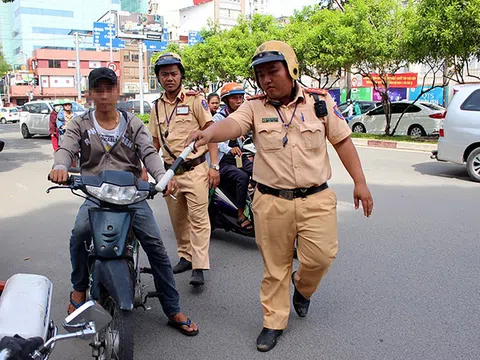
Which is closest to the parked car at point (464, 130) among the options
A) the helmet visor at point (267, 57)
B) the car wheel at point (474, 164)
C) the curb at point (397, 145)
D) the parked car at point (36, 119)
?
the car wheel at point (474, 164)

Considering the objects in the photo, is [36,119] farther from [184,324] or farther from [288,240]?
[288,240]

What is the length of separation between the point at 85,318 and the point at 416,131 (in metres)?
17.3

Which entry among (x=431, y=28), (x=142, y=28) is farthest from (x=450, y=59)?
(x=142, y=28)

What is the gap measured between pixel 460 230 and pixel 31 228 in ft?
16.8

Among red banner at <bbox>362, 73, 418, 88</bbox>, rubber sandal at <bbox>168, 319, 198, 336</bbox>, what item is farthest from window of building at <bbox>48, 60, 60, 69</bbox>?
rubber sandal at <bbox>168, 319, 198, 336</bbox>

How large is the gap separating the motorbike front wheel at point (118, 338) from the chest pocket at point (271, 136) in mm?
1263

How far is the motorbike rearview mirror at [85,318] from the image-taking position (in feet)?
6.20

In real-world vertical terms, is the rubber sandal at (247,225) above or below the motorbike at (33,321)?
below

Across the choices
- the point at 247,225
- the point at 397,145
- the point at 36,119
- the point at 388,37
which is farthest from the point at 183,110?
the point at 36,119

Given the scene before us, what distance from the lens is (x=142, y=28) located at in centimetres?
2803

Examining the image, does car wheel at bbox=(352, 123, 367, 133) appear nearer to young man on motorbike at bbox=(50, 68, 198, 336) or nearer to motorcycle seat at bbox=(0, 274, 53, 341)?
young man on motorbike at bbox=(50, 68, 198, 336)

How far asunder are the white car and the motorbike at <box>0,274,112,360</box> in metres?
16.1

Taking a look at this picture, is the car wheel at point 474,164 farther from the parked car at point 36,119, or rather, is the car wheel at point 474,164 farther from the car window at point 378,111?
the parked car at point 36,119

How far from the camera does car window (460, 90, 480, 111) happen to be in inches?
340
